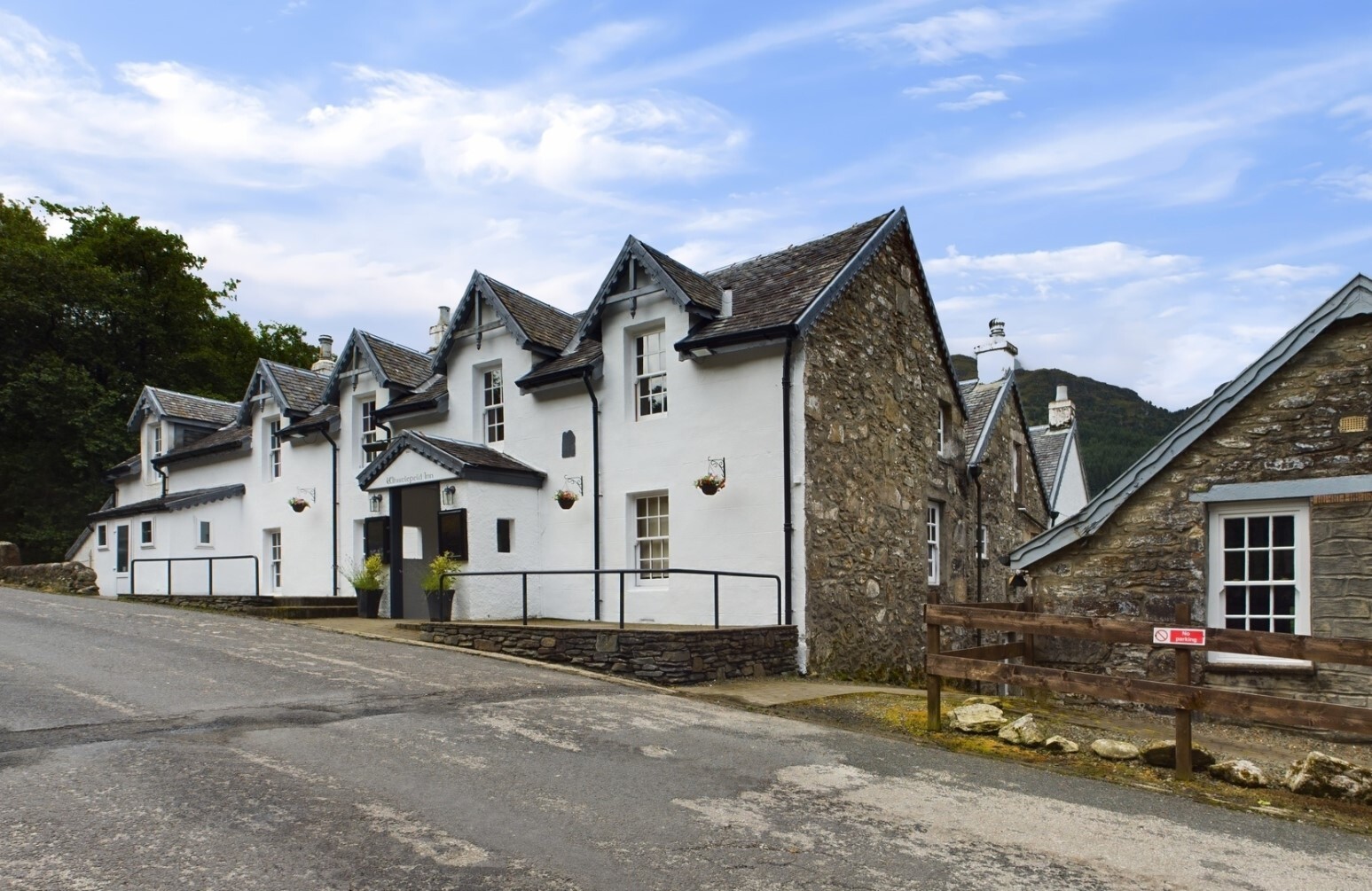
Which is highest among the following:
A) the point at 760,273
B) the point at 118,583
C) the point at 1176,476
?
the point at 760,273

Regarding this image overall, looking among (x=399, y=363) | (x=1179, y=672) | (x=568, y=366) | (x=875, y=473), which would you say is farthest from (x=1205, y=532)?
(x=399, y=363)

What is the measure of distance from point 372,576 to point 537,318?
6.57 meters

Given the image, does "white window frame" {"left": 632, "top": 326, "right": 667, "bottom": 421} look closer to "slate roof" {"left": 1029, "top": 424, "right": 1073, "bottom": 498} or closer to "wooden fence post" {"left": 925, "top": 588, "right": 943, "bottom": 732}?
"wooden fence post" {"left": 925, "top": 588, "right": 943, "bottom": 732}

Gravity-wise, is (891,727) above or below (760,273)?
below

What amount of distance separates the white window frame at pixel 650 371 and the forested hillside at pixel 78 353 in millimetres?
27309

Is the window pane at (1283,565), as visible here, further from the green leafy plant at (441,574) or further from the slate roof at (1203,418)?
the green leafy plant at (441,574)

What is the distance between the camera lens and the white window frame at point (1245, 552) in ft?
35.0

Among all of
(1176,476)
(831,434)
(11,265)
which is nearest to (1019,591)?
(831,434)

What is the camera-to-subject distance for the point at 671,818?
6527mm

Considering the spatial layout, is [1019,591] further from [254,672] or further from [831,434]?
[254,672]

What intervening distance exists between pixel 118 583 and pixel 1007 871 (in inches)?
1157

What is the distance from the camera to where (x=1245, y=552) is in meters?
11.2

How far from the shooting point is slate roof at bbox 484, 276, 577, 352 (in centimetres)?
1961

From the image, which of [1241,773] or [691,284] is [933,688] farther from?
[691,284]
